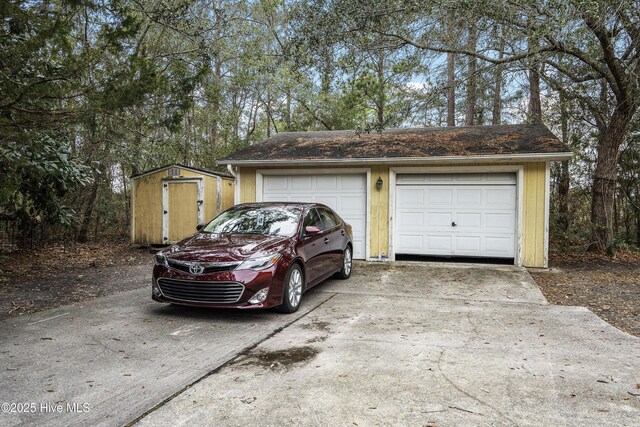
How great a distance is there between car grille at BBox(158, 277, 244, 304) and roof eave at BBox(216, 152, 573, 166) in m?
5.43

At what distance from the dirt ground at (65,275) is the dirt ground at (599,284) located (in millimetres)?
7193

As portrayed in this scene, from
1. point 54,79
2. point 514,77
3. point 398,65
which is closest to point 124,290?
point 54,79

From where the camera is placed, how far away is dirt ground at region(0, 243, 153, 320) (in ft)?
20.6

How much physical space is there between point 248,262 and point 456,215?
245 inches

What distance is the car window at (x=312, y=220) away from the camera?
6.47 metres

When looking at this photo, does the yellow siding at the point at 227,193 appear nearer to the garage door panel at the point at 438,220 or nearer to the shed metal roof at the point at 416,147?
the shed metal roof at the point at 416,147

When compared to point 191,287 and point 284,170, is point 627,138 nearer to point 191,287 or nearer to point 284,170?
point 284,170

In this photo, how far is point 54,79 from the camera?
478cm

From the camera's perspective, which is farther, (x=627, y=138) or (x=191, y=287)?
(x=627, y=138)

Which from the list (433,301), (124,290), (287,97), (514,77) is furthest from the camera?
(287,97)

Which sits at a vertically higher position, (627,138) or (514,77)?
(514,77)

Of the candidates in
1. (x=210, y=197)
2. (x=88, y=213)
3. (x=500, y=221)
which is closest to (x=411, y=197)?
(x=500, y=221)

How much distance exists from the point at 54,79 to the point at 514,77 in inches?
421

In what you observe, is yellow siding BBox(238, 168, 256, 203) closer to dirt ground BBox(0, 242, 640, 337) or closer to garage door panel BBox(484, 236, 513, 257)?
dirt ground BBox(0, 242, 640, 337)
